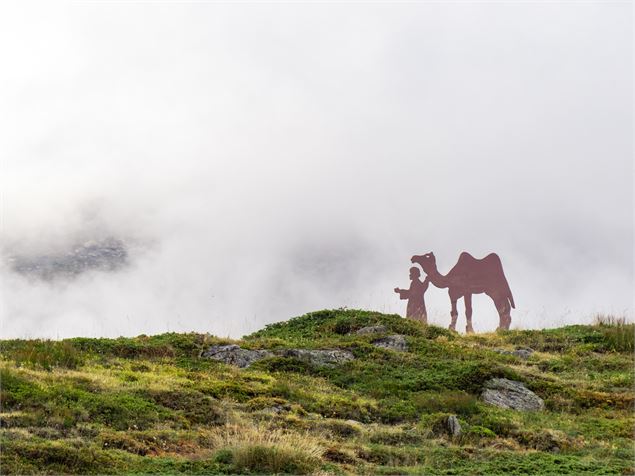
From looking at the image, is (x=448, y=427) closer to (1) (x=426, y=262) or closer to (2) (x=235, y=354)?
(2) (x=235, y=354)

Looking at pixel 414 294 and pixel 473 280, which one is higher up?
pixel 473 280

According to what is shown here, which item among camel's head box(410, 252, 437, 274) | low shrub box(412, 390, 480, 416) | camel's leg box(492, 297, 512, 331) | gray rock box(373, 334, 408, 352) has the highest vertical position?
camel's head box(410, 252, 437, 274)

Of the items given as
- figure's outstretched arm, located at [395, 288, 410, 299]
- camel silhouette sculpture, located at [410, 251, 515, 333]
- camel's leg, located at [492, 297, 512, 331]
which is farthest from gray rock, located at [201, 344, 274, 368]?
camel silhouette sculpture, located at [410, 251, 515, 333]

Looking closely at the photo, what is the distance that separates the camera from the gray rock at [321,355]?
23.7 metres

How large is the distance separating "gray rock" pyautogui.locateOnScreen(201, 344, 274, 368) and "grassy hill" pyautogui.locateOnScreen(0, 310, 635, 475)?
0.43m

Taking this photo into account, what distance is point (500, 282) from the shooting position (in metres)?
36.6

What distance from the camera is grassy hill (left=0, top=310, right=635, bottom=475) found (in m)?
13.3

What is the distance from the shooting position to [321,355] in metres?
24.1

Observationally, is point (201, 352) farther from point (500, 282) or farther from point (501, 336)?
point (500, 282)

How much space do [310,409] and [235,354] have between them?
6533 millimetres

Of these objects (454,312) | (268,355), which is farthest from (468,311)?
(268,355)

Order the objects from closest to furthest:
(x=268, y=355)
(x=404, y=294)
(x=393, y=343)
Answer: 1. (x=268, y=355)
2. (x=393, y=343)
3. (x=404, y=294)

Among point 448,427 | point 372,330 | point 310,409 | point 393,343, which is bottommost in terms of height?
point 448,427

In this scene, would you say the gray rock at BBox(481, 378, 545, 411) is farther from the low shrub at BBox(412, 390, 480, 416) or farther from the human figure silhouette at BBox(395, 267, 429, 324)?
the human figure silhouette at BBox(395, 267, 429, 324)
